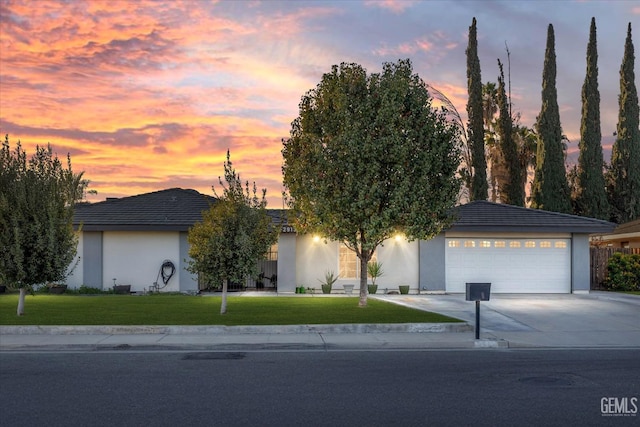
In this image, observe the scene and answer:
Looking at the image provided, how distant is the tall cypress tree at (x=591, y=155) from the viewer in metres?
45.0

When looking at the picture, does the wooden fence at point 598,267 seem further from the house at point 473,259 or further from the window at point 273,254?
the window at point 273,254

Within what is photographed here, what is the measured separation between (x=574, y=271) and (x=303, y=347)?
57.3 ft

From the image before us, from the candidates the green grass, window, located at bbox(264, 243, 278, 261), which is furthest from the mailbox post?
window, located at bbox(264, 243, 278, 261)

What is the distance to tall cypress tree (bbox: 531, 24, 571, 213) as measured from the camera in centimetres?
4453

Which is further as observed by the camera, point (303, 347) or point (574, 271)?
point (574, 271)

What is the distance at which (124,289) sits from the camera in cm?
2653

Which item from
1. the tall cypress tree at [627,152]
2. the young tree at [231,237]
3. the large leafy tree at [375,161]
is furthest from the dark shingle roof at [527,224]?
the tall cypress tree at [627,152]

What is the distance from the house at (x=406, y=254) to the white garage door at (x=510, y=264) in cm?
4

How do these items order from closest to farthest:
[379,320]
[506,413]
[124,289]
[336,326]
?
[506,413], [336,326], [379,320], [124,289]

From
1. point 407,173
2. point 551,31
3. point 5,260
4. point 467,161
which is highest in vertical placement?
point 551,31

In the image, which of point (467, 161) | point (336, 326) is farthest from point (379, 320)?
point (467, 161)

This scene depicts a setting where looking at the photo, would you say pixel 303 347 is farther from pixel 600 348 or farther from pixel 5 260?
pixel 5 260

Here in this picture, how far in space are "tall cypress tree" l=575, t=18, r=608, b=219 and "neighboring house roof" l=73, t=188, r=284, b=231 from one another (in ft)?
84.9

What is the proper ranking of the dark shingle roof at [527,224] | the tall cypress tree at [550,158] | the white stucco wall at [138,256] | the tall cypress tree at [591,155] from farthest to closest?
the tall cypress tree at [591,155] → the tall cypress tree at [550,158] → the white stucco wall at [138,256] → the dark shingle roof at [527,224]
